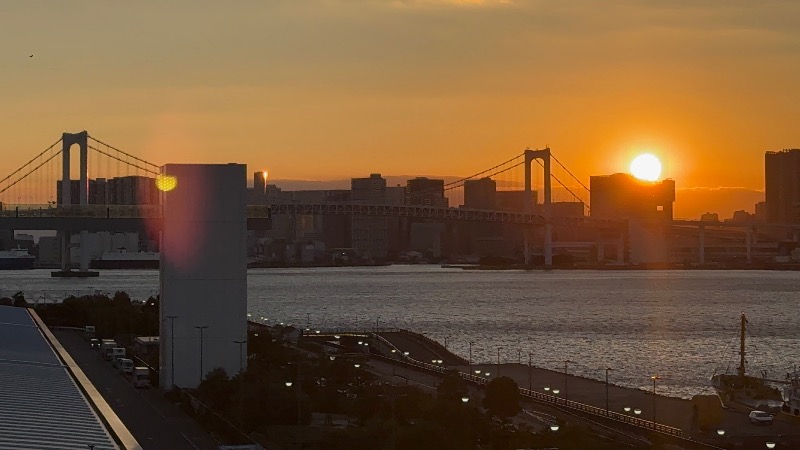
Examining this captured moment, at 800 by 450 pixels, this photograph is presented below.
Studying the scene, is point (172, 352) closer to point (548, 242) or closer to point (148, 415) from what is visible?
point (148, 415)

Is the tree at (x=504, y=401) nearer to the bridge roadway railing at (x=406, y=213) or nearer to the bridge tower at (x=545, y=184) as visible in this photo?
the bridge roadway railing at (x=406, y=213)

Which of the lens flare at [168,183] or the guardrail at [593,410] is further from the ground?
the lens flare at [168,183]

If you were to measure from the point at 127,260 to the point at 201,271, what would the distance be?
79.4 metres

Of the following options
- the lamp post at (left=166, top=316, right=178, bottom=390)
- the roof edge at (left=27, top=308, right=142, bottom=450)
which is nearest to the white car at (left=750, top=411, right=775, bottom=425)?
the lamp post at (left=166, top=316, right=178, bottom=390)

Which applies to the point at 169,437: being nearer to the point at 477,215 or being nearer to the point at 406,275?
the point at 477,215

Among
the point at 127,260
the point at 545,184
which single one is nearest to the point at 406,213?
the point at 545,184

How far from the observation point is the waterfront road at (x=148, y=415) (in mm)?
12453

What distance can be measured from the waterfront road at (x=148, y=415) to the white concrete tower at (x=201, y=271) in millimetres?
668

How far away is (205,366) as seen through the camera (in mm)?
17219

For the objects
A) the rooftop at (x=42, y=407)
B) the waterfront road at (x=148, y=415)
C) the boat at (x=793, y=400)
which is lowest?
the boat at (x=793, y=400)

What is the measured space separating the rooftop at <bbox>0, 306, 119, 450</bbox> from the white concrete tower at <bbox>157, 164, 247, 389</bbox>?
364 cm

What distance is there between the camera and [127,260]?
313 ft

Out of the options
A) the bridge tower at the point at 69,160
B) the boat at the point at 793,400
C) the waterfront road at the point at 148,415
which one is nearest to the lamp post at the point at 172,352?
the waterfront road at the point at 148,415

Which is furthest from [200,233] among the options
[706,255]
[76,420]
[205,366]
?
[706,255]
